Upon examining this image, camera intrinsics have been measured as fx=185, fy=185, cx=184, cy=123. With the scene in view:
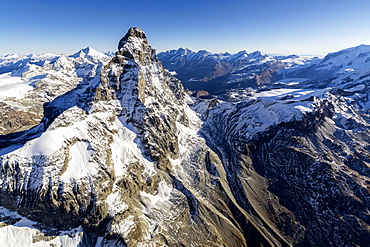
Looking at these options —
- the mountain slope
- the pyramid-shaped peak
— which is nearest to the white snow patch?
the mountain slope

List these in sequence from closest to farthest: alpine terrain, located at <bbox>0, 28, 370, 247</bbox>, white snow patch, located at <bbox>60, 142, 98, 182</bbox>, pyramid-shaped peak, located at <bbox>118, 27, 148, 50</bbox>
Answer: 1. alpine terrain, located at <bbox>0, 28, 370, 247</bbox>
2. white snow patch, located at <bbox>60, 142, 98, 182</bbox>
3. pyramid-shaped peak, located at <bbox>118, 27, 148, 50</bbox>

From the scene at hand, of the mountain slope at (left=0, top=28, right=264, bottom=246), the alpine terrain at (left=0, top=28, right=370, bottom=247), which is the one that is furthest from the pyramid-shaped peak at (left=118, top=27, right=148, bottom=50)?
the mountain slope at (left=0, top=28, right=264, bottom=246)

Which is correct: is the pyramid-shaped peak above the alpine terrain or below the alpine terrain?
above

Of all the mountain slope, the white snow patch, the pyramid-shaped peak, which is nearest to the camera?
the mountain slope

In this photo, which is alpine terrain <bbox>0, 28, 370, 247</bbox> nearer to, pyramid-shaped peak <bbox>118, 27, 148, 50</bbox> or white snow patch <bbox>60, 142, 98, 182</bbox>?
white snow patch <bbox>60, 142, 98, 182</bbox>

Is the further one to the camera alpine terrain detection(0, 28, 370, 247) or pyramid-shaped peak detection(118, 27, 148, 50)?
pyramid-shaped peak detection(118, 27, 148, 50)

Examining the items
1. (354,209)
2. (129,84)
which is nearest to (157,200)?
(129,84)
